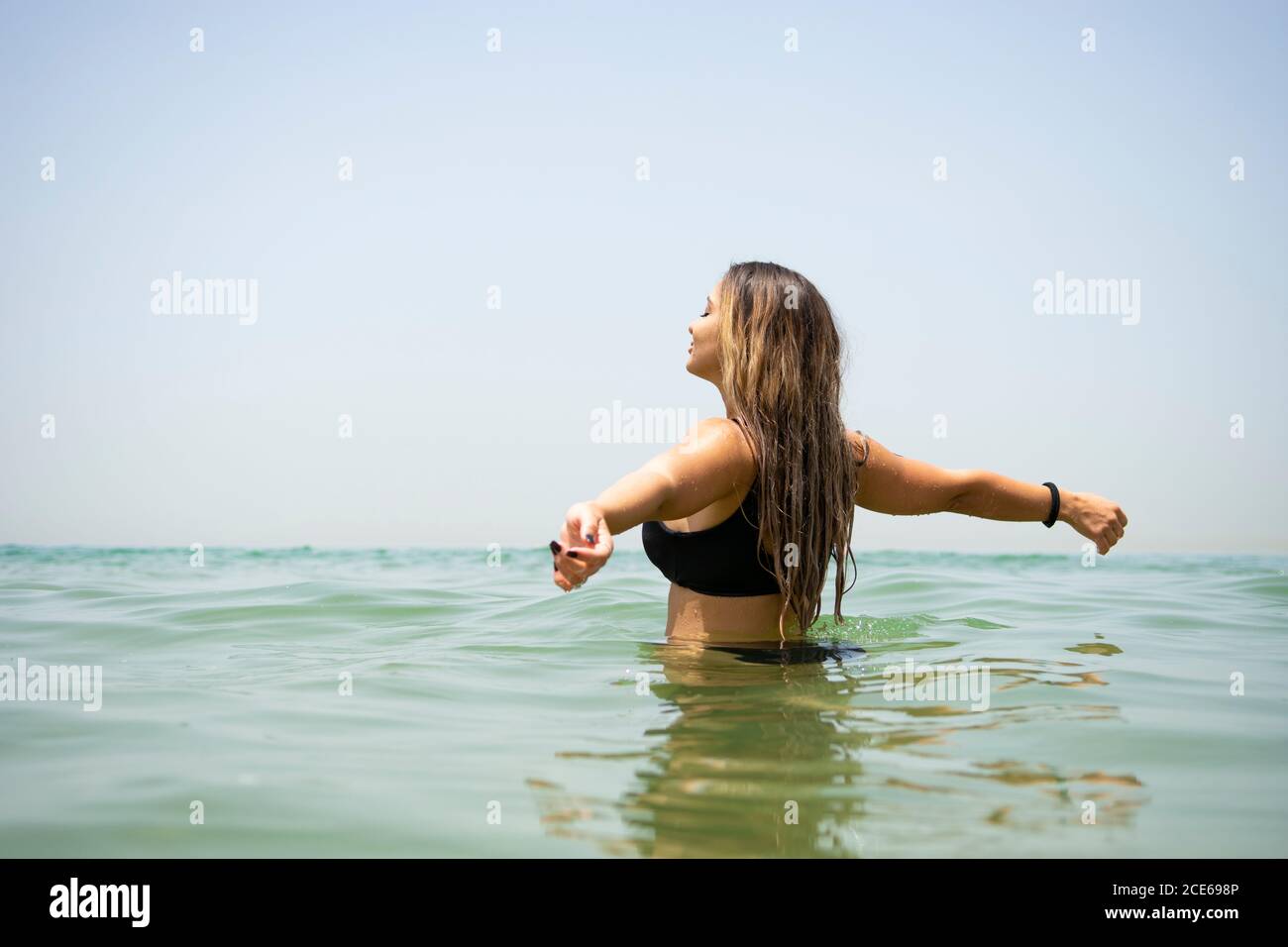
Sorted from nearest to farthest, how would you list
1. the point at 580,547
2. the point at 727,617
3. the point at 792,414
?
the point at 580,547 → the point at 792,414 → the point at 727,617

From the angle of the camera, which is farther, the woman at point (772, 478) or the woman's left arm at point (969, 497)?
the woman's left arm at point (969, 497)

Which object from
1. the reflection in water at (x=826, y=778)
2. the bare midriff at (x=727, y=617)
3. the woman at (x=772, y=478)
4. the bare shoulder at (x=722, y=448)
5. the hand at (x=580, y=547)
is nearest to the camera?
the reflection in water at (x=826, y=778)

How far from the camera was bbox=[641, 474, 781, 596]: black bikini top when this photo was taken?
394cm

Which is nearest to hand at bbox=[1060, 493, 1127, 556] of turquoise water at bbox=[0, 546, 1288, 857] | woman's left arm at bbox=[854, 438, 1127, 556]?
woman's left arm at bbox=[854, 438, 1127, 556]

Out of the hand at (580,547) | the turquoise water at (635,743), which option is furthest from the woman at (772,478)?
the hand at (580,547)

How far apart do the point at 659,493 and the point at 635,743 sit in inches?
30.3

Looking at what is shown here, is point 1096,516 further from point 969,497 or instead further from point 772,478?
point 772,478

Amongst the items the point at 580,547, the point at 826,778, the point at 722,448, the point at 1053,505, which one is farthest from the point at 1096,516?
the point at 580,547

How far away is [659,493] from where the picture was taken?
3.28 metres

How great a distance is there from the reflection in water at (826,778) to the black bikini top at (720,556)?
1.20 ft

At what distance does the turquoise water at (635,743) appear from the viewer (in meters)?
2.29

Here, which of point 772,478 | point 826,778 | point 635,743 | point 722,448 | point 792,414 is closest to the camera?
point 826,778

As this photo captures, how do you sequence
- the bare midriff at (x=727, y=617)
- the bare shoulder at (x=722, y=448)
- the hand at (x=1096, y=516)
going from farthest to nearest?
the hand at (x=1096, y=516), the bare midriff at (x=727, y=617), the bare shoulder at (x=722, y=448)

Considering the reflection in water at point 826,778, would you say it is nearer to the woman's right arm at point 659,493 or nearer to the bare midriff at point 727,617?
the bare midriff at point 727,617
